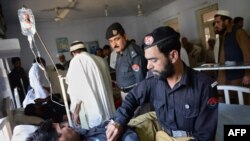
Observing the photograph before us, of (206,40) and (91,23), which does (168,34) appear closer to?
(206,40)

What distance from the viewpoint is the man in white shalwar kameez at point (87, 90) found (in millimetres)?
2412

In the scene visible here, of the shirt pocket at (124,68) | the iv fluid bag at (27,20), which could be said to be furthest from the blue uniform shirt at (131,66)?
the iv fluid bag at (27,20)

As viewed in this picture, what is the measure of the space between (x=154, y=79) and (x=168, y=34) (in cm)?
30

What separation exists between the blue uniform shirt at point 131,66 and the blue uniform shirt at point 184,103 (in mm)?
769

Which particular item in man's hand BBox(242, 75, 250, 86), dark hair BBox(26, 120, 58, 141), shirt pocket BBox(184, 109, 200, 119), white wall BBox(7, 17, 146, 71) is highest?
white wall BBox(7, 17, 146, 71)

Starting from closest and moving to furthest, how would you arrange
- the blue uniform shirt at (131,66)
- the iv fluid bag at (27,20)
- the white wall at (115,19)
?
the iv fluid bag at (27,20) < the blue uniform shirt at (131,66) < the white wall at (115,19)

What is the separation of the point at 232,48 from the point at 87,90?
165 centimetres

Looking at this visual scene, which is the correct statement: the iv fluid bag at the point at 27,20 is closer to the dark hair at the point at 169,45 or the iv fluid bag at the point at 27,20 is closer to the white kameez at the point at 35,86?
the dark hair at the point at 169,45

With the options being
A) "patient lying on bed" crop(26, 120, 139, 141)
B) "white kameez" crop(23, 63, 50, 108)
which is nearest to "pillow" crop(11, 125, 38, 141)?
"patient lying on bed" crop(26, 120, 139, 141)

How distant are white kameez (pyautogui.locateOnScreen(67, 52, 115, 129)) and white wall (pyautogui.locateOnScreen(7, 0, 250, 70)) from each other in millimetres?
4140

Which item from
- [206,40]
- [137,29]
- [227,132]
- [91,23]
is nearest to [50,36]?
[91,23]

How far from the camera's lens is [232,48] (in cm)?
287

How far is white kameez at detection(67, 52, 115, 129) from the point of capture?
95.0 inches

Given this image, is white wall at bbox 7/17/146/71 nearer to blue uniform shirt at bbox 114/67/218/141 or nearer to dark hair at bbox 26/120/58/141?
dark hair at bbox 26/120/58/141
